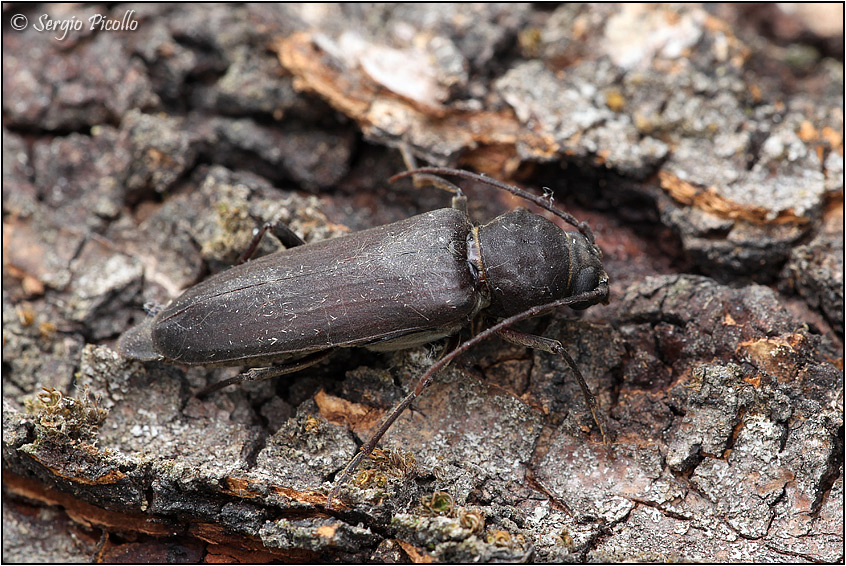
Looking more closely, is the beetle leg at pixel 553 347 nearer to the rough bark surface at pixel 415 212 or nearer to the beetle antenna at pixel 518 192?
the rough bark surface at pixel 415 212

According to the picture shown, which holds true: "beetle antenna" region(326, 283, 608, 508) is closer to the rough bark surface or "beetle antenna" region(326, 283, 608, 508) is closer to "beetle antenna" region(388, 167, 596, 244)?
the rough bark surface

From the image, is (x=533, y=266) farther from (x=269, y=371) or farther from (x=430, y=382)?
(x=269, y=371)

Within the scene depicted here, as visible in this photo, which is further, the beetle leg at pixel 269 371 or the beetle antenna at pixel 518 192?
the beetle antenna at pixel 518 192

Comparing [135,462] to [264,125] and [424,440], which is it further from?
[264,125]

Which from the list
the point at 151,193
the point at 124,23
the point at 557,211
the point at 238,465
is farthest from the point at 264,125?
the point at 238,465

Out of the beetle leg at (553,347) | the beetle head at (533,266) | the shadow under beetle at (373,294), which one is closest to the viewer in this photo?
the beetle leg at (553,347)

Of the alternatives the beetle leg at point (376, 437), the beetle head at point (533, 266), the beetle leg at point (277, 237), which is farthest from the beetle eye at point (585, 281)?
the beetle leg at point (277, 237)

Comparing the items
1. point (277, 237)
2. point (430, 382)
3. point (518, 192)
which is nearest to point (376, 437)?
point (430, 382)

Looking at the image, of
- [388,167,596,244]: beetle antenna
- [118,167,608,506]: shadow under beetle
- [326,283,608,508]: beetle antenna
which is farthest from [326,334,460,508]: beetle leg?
[388,167,596,244]: beetle antenna
